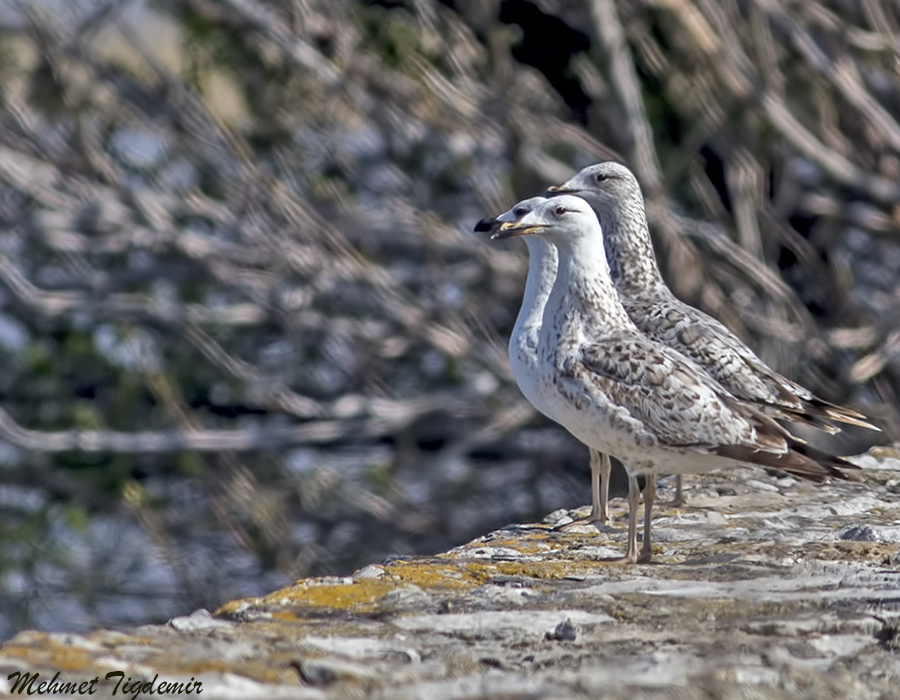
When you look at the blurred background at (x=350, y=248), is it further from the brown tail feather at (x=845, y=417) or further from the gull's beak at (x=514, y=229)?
the gull's beak at (x=514, y=229)

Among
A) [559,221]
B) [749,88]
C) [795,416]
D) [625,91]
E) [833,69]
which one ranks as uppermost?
[559,221]

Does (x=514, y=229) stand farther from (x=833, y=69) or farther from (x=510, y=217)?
(x=833, y=69)

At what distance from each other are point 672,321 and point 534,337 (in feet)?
2.10

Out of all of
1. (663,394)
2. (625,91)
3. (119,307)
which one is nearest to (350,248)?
(119,307)

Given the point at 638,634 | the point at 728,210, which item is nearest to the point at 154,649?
the point at 638,634

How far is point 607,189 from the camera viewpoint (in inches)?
275

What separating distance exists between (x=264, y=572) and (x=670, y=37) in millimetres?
4506

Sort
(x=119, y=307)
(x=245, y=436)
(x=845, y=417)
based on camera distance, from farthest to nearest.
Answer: (x=245, y=436)
(x=119, y=307)
(x=845, y=417)

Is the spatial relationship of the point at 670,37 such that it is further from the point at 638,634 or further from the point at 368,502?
the point at 638,634

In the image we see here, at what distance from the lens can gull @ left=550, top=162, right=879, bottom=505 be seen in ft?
18.3

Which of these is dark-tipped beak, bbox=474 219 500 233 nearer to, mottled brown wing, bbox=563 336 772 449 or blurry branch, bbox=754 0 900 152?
mottled brown wing, bbox=563 336 772 449

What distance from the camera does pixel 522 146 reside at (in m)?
9.63

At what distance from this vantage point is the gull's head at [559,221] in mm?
5352

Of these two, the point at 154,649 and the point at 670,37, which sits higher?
the point at 154,649
